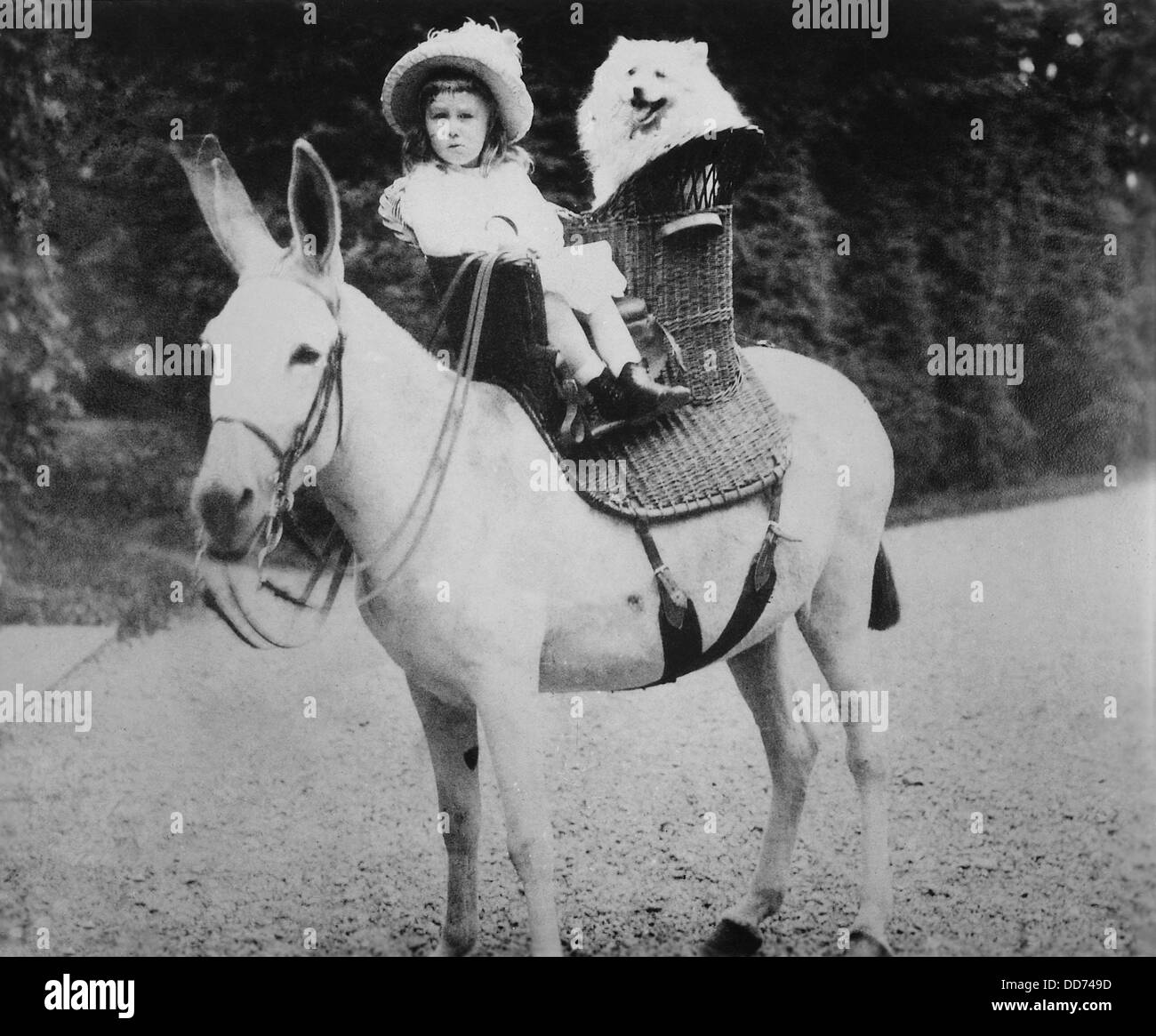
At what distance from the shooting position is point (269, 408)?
3371 mm

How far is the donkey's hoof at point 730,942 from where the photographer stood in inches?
156

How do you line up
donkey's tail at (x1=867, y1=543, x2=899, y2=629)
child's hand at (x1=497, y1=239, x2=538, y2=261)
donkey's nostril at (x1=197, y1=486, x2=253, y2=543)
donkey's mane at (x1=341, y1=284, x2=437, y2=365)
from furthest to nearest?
donkey's tail at (x1=867, y1=543, x2=899, y2=629), child's hand at (x1=497, y1=239, x2=538, y2=261), donkey's mane at (x1=341, y1=284, x2=437, y2=365), donkey's nostril at (x1=197, y1=486, x2=253, y2=543)

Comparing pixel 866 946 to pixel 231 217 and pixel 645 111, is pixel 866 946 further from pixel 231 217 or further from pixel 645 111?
pixel 231 217

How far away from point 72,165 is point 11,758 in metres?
1.87

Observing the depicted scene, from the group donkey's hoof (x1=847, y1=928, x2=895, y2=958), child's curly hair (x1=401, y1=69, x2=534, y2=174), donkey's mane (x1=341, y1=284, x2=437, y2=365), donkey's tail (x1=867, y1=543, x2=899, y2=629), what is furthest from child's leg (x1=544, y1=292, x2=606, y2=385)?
donkey's hoof (x1=847, y1=928, x2=895, y2=958)

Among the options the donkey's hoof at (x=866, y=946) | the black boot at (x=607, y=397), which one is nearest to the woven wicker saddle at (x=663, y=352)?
the black boot at (x=607, y=397)

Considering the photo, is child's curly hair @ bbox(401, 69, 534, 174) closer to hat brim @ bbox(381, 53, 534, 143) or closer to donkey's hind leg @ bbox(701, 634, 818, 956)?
hat brim @ bbox(381, 53, 534, 143)

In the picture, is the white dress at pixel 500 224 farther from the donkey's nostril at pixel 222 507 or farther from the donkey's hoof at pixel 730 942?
the donkey's hoof at pixel 730 942

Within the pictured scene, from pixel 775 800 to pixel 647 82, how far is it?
217 cm

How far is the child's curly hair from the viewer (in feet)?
12.4

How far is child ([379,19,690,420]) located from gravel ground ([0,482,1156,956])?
101cm

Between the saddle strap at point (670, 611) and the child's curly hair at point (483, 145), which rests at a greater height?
the child's curly hair at point (483, 145)

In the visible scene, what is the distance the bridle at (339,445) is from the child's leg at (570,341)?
0.63 feet

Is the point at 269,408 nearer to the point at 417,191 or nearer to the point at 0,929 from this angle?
the point at 417,191
